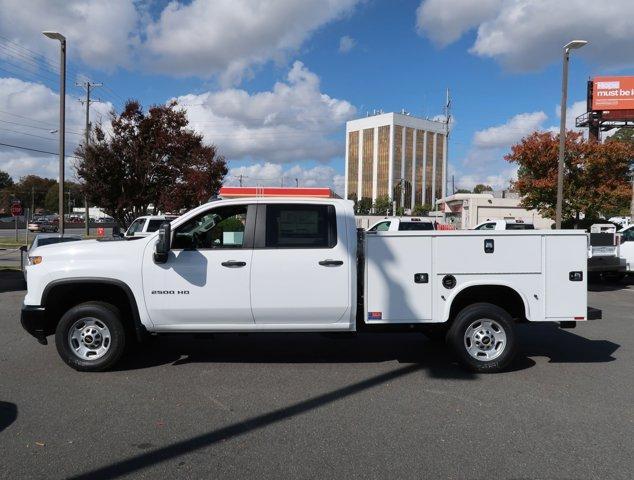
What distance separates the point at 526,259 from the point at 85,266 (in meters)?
4.80

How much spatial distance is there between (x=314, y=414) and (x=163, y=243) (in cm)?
235

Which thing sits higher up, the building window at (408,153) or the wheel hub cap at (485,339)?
the building window at (408,153)

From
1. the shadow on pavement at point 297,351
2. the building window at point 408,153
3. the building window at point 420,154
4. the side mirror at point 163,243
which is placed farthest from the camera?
the building window at point 420,154

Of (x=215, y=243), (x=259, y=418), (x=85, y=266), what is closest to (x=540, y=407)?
(x=259, y=418)

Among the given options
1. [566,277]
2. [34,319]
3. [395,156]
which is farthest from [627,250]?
[395,156]

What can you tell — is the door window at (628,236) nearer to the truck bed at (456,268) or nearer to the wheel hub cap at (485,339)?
the truck bed at (456,268)

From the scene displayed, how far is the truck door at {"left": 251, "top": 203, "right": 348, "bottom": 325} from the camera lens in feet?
19.4

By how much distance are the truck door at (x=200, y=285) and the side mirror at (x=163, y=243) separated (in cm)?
9

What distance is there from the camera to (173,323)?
6.02 metres

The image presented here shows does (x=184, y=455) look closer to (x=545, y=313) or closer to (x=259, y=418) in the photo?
(x=259, y=418)

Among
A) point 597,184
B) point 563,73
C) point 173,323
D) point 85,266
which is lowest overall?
point 173,323

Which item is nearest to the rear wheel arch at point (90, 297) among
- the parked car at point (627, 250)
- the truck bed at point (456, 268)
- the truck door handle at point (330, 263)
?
the truck door handle at point (330, 263)

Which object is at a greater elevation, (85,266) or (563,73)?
(563,73)

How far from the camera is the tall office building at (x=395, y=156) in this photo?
13250 cm
